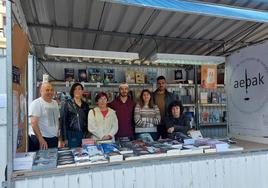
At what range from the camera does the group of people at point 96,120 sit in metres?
3.20

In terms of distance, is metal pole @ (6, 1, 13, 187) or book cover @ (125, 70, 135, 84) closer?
metal pole @ (6, 1, 13, 187)

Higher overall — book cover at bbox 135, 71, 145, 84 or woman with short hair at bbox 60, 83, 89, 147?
book cover at bbox 135, 71, 145, 84

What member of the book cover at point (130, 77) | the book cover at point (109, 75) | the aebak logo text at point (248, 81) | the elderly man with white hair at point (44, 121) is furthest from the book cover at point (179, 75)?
the elderly man with white hair at point (44, 121)

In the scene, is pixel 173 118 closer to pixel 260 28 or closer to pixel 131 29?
pixel 131 29

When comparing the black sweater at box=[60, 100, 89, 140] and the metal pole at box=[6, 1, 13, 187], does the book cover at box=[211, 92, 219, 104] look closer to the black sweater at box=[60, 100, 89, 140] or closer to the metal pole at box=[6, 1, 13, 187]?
the black sweater at box=[60, 100, 89, 140]

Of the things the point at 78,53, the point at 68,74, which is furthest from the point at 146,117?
the point at 68,74

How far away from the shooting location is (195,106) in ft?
20.9

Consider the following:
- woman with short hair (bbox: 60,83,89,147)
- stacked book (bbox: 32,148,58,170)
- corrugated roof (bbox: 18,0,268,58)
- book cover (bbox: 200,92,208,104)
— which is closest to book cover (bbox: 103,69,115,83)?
corrugated roof (bbox: 18,0,268,58)

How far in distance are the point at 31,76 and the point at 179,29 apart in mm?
2943

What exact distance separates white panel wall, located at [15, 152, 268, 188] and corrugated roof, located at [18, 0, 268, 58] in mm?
1617

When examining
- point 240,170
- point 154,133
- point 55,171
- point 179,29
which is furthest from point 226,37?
point 55,171

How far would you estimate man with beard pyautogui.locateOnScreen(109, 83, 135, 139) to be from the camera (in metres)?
3.63

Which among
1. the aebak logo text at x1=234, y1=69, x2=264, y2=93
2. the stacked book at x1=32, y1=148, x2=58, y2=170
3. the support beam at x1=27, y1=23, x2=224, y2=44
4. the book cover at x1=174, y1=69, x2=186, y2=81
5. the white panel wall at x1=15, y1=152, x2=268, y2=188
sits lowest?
the white panel wall at x1=15, y1=152, x2=268, y2=188

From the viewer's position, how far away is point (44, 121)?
332 centimetres
